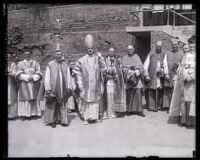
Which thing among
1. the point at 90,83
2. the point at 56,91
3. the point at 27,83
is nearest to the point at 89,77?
the point at 90,83

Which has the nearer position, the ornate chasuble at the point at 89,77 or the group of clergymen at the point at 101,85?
the group of clergymen at the point at 101,85

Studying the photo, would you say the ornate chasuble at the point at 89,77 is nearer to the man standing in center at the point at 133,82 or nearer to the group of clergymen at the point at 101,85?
the group of clergymen at the point at 101,85

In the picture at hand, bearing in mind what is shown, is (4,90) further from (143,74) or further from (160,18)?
(160,18)

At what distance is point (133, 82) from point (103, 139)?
1.91 m

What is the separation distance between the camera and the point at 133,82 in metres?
7.42

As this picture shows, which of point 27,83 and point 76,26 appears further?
point 76,26

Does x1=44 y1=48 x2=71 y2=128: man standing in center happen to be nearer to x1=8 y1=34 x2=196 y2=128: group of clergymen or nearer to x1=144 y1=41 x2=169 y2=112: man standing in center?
x1=8 y1=34 x2=196 y2=128: group of clergymen

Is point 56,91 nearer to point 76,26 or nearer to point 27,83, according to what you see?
point 27,83

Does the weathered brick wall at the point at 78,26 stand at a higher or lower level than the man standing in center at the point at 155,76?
higher

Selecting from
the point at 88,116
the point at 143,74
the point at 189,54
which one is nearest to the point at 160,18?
the point at 143,74

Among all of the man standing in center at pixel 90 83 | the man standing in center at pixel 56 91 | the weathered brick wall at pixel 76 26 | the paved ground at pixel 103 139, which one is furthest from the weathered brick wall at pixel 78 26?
the paved ground at pixel 103 139

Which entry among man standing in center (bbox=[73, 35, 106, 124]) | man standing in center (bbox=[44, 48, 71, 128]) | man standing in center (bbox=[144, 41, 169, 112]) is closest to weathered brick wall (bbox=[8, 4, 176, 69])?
man standing in center (bbox=[144, 41, 169, 112])

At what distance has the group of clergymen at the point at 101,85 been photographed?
21.9 feet

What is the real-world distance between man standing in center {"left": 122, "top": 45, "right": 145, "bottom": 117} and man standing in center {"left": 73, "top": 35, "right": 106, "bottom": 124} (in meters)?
0.73
